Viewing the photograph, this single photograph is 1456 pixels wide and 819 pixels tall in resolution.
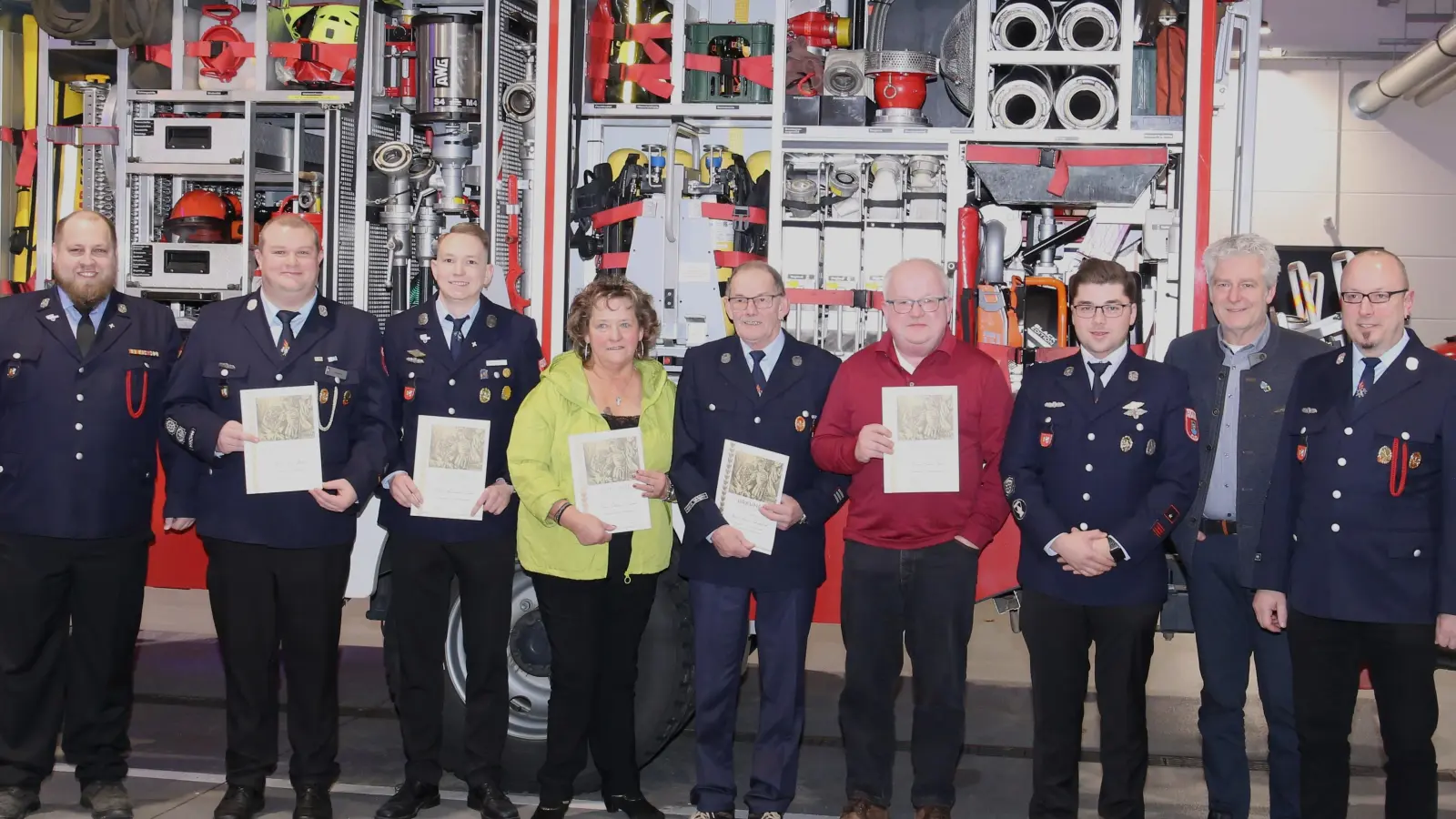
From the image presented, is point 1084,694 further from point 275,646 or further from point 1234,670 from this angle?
point 275,646

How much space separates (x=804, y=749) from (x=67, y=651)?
9.45ft

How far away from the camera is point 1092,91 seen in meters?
4.85

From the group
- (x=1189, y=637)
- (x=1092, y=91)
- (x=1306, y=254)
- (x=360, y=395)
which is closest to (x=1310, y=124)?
(x=1306, y=254)

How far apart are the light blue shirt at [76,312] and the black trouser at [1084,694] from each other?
3178mm

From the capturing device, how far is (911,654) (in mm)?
4207

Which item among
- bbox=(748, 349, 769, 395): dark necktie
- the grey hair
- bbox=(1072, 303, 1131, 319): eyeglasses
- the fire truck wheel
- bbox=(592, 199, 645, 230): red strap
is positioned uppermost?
bbox=(592, 199, 645, 230): red strap

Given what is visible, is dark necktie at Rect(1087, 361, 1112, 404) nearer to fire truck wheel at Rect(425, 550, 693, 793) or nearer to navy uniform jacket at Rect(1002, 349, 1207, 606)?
navy uniform jacket at Rect(1002, 349, 1207, 606)

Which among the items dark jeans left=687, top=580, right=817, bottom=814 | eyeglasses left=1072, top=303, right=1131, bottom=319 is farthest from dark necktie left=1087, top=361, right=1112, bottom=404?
dark jeans left=687, top=580, right=817, bottom=814

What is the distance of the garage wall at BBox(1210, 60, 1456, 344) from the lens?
50.4ft

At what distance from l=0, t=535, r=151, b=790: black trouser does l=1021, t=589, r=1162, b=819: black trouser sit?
118 inches

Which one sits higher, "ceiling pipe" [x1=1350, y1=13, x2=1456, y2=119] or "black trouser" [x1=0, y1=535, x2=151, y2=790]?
"ceiling pipe" [x1=1350, y1=13, x2=1456, y2=119]

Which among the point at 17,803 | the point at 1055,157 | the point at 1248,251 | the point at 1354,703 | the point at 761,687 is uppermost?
the point at 1055,157

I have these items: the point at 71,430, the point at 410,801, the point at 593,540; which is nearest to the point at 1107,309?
the point at 593,540

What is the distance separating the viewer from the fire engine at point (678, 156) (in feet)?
15.7
